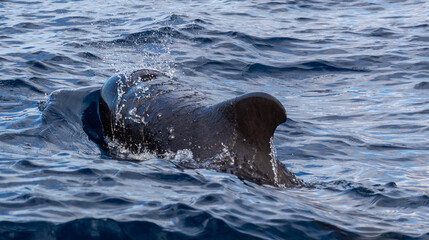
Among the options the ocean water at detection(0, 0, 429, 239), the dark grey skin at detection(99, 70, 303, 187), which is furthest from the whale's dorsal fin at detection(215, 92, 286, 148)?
the ocean water at detection(0, 0, 429, 239)

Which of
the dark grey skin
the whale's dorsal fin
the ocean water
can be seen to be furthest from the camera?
the dark grey skin

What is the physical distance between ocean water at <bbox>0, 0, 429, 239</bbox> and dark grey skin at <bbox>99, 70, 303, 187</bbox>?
270mm

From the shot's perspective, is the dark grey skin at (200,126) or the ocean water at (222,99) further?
the dark grey skin at (200,126)

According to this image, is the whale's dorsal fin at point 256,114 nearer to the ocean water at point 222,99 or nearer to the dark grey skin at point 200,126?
the dark grey skin at point 200,126

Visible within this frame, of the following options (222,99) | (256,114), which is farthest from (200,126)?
(222,99)

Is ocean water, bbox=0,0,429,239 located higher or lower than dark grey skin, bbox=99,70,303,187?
lower

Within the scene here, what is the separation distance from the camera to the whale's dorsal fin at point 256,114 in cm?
737

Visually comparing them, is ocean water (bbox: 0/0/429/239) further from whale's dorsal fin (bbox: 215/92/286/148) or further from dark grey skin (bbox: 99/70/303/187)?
whale's dorsal fin (bbox: 215/92/286/148)

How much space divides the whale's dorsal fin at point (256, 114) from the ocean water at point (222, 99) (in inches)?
23.0

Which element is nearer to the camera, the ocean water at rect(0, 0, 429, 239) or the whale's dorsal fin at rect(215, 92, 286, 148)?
the ocean water at rect(0, 0, 429, 239)

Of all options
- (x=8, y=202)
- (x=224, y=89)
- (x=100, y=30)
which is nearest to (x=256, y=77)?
(x=224, y=89)

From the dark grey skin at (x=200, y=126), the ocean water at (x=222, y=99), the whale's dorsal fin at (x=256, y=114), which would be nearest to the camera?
the ocean water at (x=222, y=99)

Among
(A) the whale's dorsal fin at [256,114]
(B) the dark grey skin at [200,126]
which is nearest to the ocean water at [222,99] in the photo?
(B) the dark grey skin at [200,126]

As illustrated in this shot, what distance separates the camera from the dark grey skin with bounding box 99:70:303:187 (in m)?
7.50
